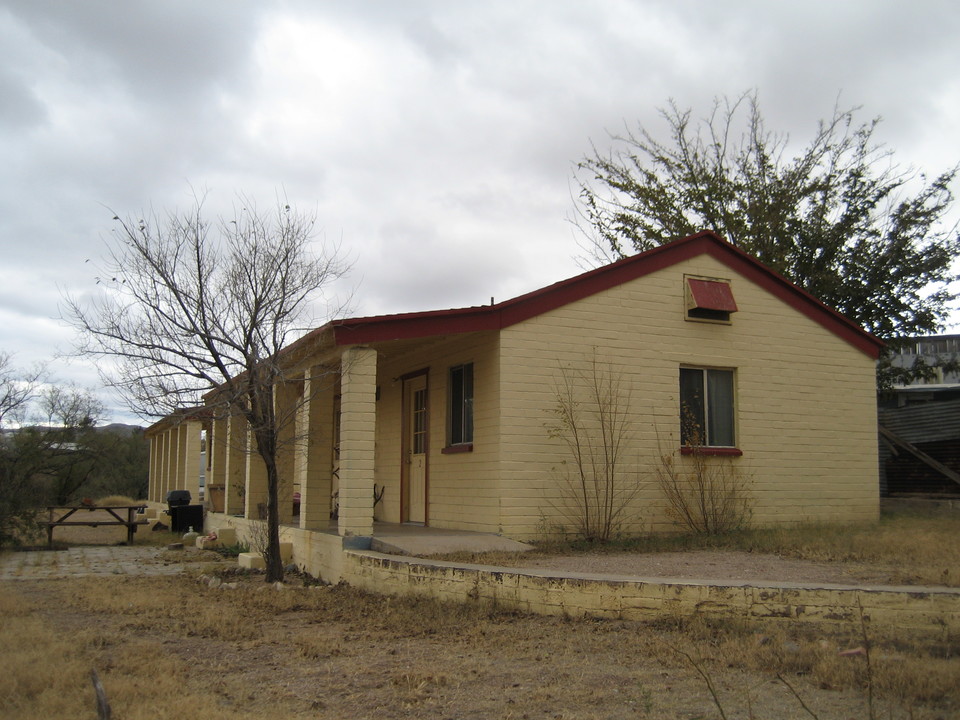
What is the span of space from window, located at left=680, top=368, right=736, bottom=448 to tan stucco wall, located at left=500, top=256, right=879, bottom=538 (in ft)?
0.59

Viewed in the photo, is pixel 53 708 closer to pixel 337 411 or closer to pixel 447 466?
pixel 447 466

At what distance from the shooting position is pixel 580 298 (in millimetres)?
12188

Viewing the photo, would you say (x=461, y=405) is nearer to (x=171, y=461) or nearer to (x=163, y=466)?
(x=171, y=461)

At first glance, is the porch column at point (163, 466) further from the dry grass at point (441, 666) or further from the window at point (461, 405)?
the dry grass at point (441, 666)

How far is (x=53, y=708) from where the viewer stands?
5137mm

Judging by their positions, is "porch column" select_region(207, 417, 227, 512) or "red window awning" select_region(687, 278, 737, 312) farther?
"porch column" select_region(207, 417, 227, 512)

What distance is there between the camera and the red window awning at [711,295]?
1288cm

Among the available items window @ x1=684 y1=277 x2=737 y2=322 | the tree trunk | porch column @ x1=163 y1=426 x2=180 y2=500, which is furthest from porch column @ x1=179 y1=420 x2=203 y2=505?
window @ x1=684 y1=277 x2=737 y2=322

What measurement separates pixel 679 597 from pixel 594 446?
490cm

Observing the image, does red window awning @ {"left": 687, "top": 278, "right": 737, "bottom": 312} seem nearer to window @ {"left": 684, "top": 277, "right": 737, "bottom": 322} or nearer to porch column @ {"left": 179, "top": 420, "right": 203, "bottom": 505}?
window @ {"left": 684, "top": 277, "right": 737, "bottom": 322}

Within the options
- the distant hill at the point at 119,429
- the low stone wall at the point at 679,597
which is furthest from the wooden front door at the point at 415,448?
the distant hill at the point at 119,429

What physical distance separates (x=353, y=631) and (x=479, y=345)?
5223mm

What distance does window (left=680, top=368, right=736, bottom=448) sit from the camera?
42.1 ft

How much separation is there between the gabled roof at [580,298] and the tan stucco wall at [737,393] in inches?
5.4
